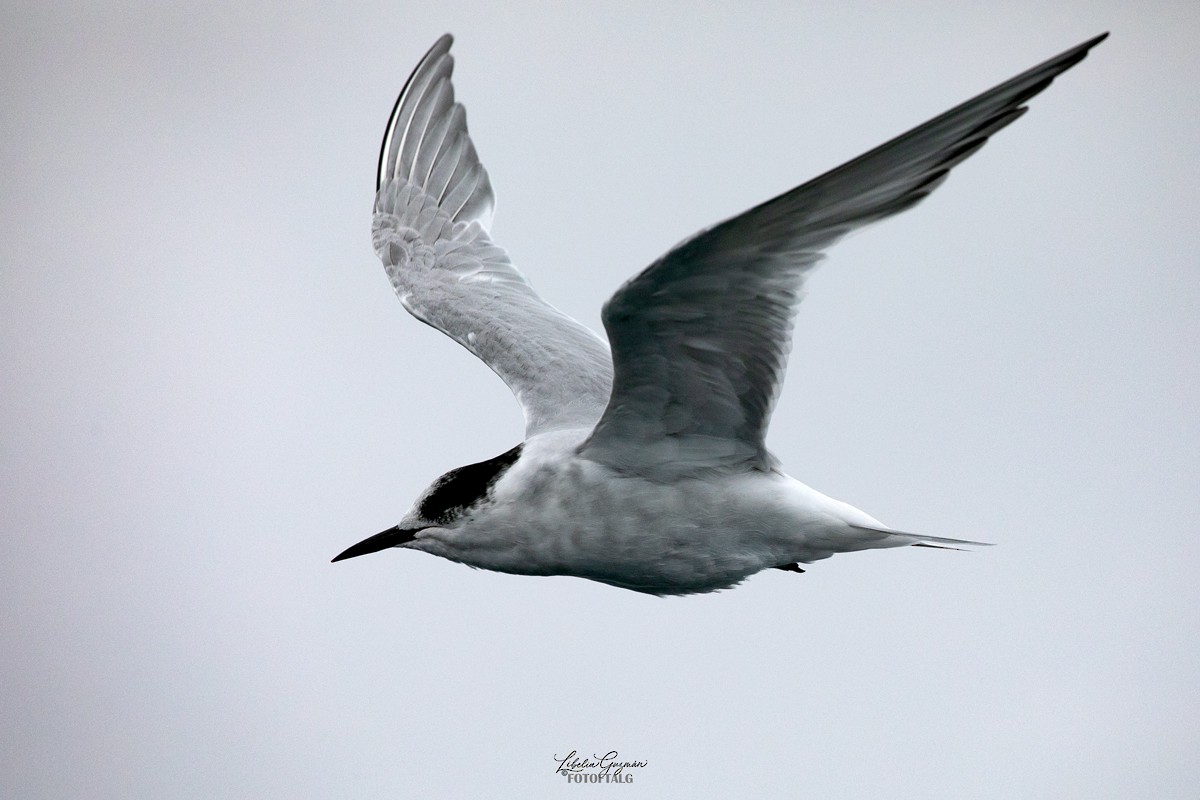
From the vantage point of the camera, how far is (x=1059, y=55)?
3338 mm

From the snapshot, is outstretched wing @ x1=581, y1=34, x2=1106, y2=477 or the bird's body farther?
the bird's body

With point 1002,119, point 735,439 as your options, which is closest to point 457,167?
point 735,439

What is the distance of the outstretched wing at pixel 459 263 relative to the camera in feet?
19.3

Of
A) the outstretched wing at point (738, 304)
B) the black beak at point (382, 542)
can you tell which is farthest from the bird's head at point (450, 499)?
the outstretched wing at point (738, 304)

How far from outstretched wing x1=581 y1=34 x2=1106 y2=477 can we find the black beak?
871 millimetres

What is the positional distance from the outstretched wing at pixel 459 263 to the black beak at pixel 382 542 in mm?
829

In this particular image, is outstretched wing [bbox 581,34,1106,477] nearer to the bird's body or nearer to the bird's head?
the bird's body

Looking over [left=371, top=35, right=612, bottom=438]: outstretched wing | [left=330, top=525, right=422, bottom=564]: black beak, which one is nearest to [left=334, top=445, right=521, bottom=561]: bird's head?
[left=330, top=525, right=422, bottom=564]: black beak

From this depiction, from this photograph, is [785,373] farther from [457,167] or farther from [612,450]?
[457,167]

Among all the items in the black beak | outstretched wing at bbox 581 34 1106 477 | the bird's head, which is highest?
outstretched wing at bbox 581 34 1106 477

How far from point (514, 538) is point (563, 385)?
1128 millimetres

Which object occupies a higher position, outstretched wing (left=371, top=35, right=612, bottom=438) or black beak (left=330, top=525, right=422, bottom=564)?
outstretched wing (left=371, top=35, right=612, bottom=438)

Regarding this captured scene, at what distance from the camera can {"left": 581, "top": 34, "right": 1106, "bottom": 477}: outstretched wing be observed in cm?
357

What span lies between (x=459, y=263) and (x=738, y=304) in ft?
9.56
